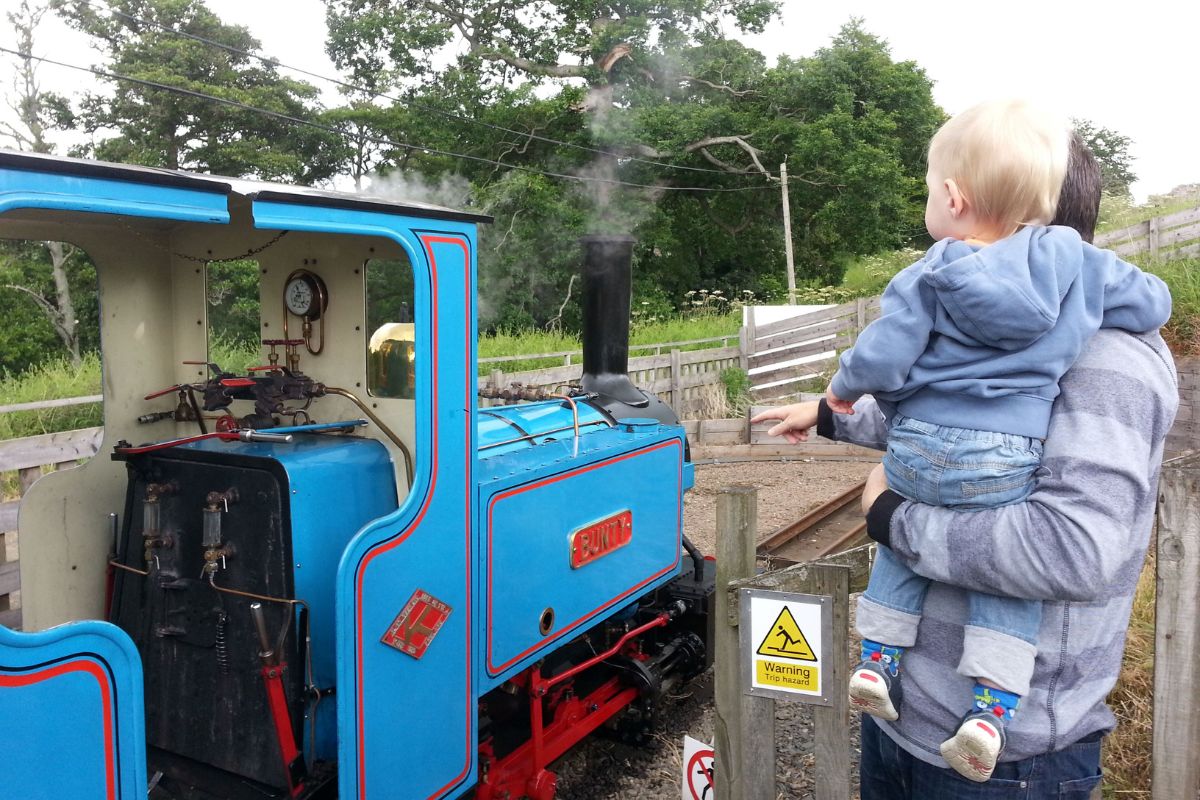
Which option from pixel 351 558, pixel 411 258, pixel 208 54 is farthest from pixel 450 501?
pixel 208 54

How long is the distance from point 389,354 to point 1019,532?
2.20 meters

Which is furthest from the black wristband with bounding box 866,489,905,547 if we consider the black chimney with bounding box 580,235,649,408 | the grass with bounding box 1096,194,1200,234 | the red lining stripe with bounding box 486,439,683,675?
the grass with bounding box 1096,194,1200,234

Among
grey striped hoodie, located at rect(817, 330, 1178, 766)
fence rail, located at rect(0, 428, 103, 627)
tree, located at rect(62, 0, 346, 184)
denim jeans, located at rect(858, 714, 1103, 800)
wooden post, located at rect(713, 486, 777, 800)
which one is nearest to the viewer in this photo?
grey striped hoodie, located at rect(817, 330, 1178, 766)

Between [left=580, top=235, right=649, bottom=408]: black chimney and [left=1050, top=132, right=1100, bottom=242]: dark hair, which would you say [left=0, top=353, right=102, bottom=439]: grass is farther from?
[left=1050, top=132, right=1100, bottom=242]: dark hair

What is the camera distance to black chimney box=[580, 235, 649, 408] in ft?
15.0

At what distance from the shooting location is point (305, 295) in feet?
10.1

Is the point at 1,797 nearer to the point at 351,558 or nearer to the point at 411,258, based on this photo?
the point at 351,558

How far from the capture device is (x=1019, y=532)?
1.27 meters

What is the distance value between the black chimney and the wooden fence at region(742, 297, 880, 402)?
965 cm

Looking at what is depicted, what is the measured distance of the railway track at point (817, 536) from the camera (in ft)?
22.7

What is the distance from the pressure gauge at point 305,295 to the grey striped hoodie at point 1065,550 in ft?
7.29

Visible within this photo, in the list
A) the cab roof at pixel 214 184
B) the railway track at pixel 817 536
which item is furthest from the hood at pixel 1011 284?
the railway track at pixel 817 536

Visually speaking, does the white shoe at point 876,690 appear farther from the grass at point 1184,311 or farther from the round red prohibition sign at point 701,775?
the grass at point 1184,311

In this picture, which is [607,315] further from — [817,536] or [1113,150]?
[1113,150]
